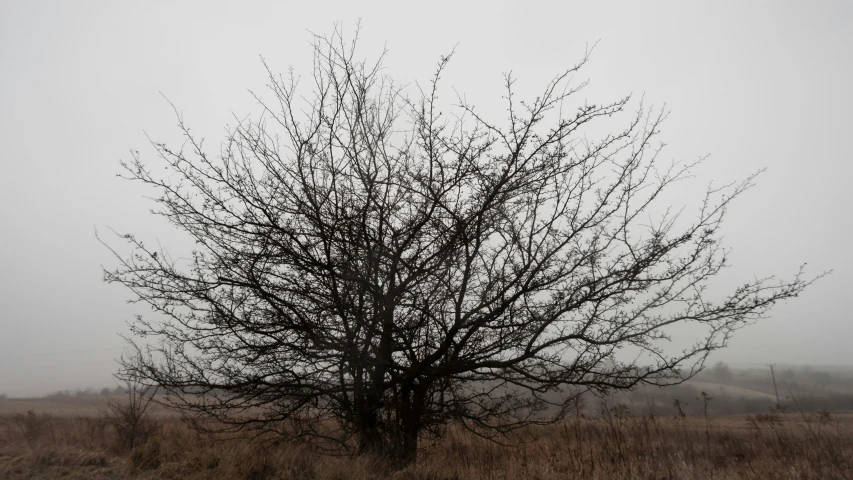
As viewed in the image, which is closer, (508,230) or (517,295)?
(517,295)

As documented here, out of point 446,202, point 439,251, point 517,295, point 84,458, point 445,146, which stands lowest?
point 84,458

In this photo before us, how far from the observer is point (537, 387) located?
16.4 feet

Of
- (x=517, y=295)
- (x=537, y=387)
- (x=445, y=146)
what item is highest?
(x=445, y=146)

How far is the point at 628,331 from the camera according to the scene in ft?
15.5

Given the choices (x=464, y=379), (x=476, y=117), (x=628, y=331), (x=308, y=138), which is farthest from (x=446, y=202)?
(x=628, y=331)

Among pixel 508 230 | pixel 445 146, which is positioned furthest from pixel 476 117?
pixel 508 230

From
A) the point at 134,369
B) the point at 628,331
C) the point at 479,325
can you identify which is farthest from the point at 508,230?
the point at 134,369

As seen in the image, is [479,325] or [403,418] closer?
[479,325]

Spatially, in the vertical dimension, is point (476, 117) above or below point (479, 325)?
above

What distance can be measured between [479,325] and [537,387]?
3.29ft

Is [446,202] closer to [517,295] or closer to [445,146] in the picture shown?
[445,146]

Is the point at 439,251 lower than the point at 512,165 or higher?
lower

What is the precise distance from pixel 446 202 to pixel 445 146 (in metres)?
0.60

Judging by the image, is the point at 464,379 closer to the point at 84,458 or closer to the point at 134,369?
the point at 134,369
